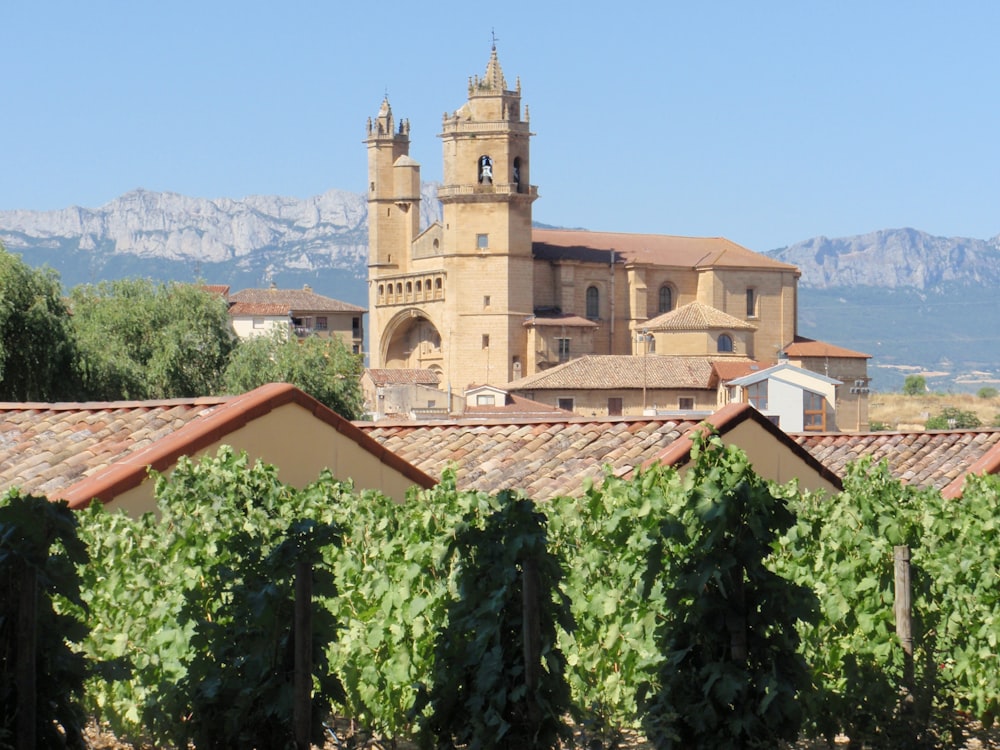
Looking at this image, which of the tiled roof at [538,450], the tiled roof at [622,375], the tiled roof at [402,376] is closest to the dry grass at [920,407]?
the tiled roof at [622,375]

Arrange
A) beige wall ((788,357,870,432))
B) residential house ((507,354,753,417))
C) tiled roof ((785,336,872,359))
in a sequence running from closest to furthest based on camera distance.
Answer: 1. residential house ((507,354,753,417))
2. beige wall ((788,357,870,432))
3. tiled roof ((785,336,872,359))

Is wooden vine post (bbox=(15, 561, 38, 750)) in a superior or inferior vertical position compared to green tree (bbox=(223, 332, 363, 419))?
inferior

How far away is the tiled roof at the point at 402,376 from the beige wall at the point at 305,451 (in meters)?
71.4

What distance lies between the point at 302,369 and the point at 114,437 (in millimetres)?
40548

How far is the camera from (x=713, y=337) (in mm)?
85625

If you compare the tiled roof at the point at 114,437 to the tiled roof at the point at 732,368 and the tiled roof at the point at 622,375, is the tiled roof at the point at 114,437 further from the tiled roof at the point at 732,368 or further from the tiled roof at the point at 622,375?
the tiled roof at the point at 732,368

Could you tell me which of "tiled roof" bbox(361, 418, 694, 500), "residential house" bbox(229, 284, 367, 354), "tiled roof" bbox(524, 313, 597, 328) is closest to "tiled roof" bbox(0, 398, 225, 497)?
"tiled roof" bbox(361, 418, 694, 500)

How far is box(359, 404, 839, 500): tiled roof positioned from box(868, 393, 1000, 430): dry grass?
3643 inches

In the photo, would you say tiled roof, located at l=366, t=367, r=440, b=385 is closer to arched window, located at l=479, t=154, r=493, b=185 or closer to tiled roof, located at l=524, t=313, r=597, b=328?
tiled roof, located at l=524, t=313, r=597, b=328

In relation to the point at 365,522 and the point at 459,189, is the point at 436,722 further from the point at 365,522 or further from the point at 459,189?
the point at 459,189

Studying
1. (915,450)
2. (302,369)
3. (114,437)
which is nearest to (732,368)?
(302,369)

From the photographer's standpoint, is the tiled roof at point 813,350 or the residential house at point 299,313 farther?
the residential house at point 299,313

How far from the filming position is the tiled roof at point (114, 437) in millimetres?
10758

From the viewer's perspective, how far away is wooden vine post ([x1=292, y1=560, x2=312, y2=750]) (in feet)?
23.2
